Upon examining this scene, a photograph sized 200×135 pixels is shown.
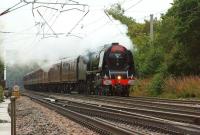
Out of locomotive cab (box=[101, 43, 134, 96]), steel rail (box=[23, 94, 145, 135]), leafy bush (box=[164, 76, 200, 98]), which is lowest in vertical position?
steel rail (box=[23, 94, 145, 135])

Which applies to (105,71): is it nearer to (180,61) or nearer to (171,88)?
(171,88)

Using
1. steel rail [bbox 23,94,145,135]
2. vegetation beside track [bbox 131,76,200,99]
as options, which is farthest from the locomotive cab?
steel rail [bbox 23,94,145,135]

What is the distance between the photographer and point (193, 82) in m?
34.3

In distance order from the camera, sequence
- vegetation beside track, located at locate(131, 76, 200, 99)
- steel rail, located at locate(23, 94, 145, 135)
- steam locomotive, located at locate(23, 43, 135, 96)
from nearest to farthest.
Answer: steel rail, located at locate(23, 94, 145, 135) < vegetation beside track, located at locate(131, 76, 200, 99) < steam locomotive, located at locate(23, 43, 135, 96)

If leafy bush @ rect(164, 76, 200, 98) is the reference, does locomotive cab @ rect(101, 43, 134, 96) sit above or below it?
above

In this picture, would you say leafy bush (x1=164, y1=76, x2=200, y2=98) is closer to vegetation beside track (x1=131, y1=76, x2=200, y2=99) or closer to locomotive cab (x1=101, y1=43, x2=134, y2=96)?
vegetation beside track (x1=131, y1=76, x2=200, y2=99)

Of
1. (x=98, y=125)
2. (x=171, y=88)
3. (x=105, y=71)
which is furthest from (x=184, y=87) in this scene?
(x=98, y=125)

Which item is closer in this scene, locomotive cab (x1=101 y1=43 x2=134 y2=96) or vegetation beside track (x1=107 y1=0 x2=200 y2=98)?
vegetation beside track (x1=107 y1=0 x2=200 y2=98)

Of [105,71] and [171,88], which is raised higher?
[105,71]

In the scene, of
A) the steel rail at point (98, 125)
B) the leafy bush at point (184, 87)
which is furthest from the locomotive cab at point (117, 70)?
the steel rail at point (98, 125)

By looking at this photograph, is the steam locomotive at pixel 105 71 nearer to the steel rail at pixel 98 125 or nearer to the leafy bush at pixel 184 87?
the leafy bush at pixel 184 87

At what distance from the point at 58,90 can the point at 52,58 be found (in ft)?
11.6

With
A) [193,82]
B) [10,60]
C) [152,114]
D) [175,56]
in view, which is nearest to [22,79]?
[10,60]

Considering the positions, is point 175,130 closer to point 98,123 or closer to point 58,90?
point 98,123
